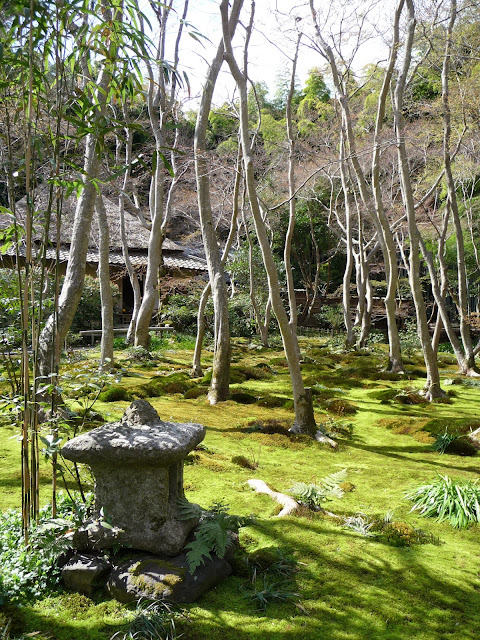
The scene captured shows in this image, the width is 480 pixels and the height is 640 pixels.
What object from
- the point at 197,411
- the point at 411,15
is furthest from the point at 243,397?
the point at 411,15

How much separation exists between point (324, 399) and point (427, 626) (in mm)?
6417

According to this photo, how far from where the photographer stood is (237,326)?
20.3 metres

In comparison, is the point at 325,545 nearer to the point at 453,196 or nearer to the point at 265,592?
the point at 265,592

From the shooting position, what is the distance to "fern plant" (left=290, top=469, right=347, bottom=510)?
409 centimetres

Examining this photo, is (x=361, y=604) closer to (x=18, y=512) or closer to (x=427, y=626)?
(x=427, y=626)

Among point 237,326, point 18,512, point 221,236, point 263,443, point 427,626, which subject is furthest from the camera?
point 221,236

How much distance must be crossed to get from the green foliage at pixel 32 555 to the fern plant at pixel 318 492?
182 centimetres

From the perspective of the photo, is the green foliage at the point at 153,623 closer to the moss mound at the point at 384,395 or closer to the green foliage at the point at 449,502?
the green foliage at the point at 449,502

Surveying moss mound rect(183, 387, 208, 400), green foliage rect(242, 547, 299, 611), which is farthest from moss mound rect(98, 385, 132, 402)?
green foliage rect(242, 547, 299, 611)

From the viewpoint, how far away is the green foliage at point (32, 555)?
2.77 metres

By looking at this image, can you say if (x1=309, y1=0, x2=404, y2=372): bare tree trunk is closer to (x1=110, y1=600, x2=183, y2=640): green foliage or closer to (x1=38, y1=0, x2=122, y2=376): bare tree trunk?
(x1=38, y1=0, x2=122, y2=376): bare tree trunk

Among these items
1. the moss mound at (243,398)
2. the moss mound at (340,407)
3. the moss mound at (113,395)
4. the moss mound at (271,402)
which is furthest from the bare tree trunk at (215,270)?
the moss mound at (340,407)

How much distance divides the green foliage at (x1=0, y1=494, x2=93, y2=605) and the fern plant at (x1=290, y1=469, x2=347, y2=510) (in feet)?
5.97

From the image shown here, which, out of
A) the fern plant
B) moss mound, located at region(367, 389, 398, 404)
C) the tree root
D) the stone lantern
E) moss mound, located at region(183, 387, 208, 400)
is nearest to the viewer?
the stone lantern
